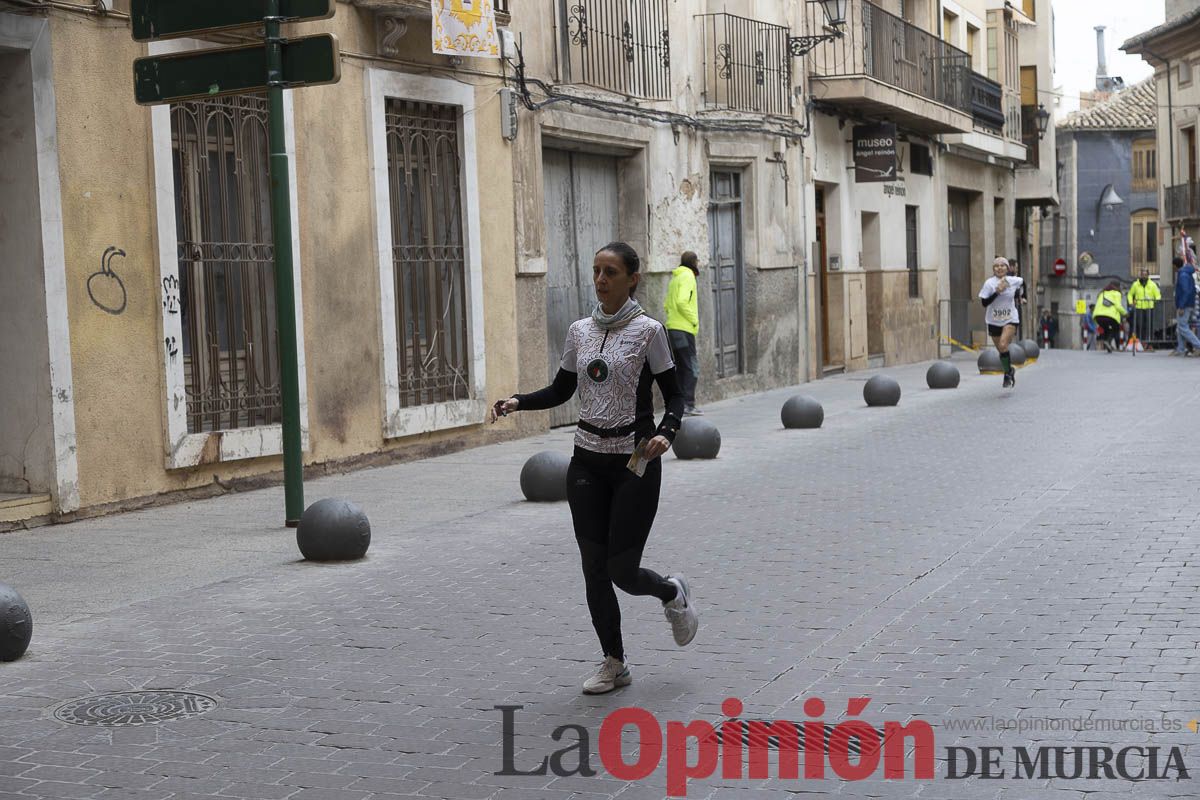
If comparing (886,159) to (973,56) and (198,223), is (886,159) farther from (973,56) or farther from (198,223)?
(198,223)

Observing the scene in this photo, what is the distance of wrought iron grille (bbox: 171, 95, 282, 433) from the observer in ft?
38.0

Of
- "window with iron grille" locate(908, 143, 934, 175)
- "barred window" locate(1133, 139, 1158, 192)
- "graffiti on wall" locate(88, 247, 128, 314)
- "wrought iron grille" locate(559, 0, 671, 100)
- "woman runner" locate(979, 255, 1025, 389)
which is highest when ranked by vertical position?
"barred window" locate(1133, 139, 1158, 192)

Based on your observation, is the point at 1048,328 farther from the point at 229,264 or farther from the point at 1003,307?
the point at 229,264

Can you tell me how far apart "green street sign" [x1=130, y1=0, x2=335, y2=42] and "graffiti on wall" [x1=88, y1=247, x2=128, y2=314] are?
1660 millimetres

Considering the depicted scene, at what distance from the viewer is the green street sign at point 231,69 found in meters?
9.30

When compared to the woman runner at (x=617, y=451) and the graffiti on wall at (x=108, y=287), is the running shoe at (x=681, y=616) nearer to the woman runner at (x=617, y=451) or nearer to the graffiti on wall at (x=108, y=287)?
the woman runner at (x=617, y=451)

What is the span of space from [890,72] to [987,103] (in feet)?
27.3

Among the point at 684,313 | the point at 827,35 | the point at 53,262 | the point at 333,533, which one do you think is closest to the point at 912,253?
the point at 827,35

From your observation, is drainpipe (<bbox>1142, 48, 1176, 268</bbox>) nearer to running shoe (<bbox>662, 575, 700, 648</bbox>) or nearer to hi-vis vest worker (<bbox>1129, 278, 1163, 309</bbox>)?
hi-vis vest worker (<bbox>1129, 278, 1163, 309</bbox>)

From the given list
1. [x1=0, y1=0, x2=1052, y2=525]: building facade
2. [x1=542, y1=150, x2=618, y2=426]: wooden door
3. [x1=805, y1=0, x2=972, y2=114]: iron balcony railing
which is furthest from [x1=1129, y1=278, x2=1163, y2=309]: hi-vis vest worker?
[x1=542, y1=150, x2=618, y2=426]: wooden door

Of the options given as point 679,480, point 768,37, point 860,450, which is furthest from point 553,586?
point 768,37

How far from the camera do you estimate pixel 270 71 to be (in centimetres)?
932

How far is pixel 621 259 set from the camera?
5.86m

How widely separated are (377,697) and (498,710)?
50cm
